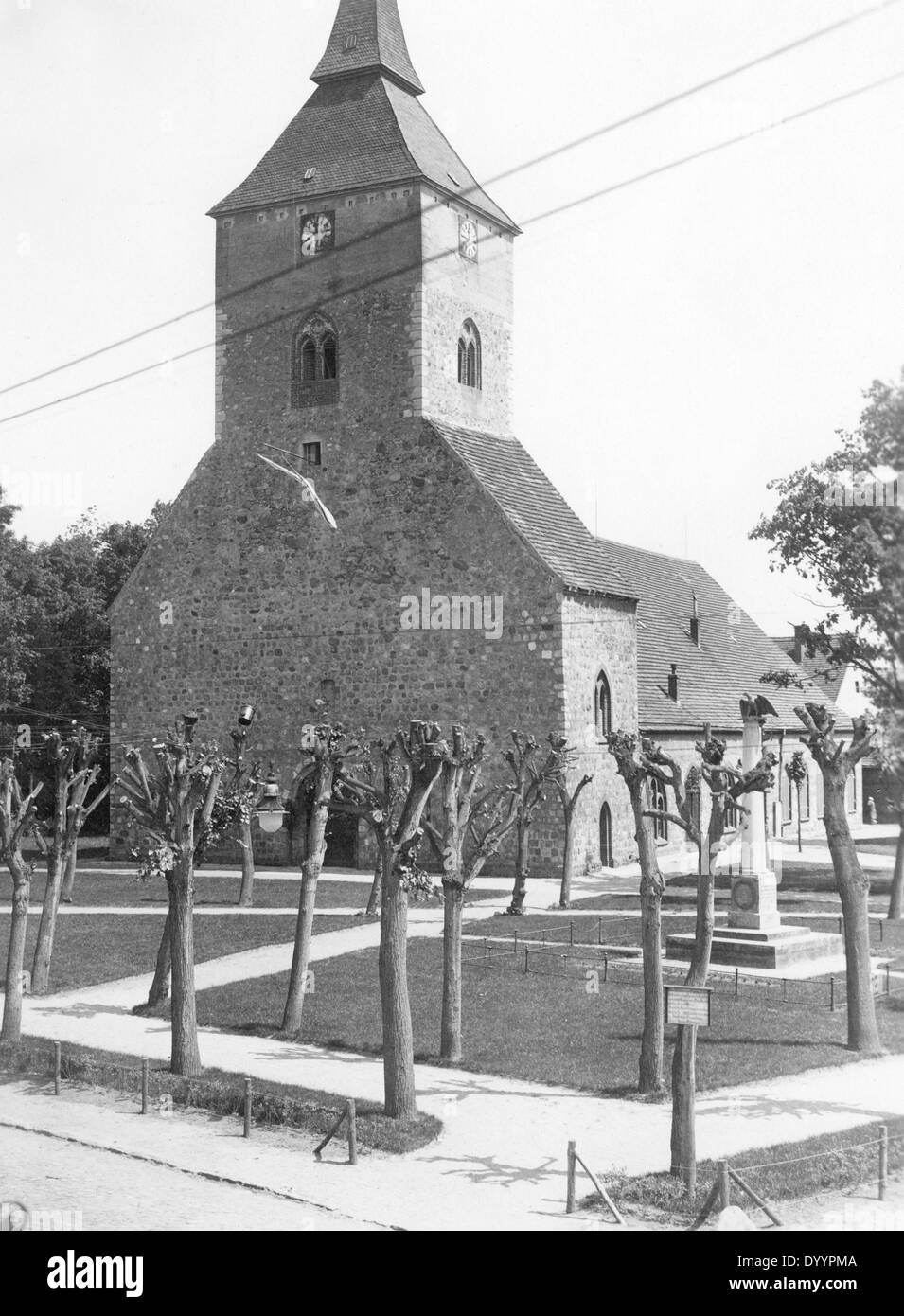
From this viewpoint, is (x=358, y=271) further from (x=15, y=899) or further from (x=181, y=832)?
(x=181, y=832)

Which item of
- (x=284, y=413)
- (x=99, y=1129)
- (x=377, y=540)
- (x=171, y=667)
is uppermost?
(x=284, y=413)

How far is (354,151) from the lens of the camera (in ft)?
128

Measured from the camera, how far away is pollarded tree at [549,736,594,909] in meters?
31.2

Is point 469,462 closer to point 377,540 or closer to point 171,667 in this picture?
point 377,540

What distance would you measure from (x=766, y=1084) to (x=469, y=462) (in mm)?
23094

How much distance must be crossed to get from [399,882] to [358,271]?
25.2m

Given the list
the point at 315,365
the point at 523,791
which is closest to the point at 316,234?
the point at 315,365

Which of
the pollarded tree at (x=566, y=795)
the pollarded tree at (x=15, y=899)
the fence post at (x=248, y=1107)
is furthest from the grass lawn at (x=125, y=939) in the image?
the fence post at (x=248, y=1107)

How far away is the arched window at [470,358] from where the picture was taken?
39812 millimetres

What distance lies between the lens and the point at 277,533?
1559 inches

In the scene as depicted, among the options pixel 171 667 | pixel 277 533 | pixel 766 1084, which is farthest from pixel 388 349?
pixel 766 1084

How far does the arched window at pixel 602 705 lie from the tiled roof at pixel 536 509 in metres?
2.43
